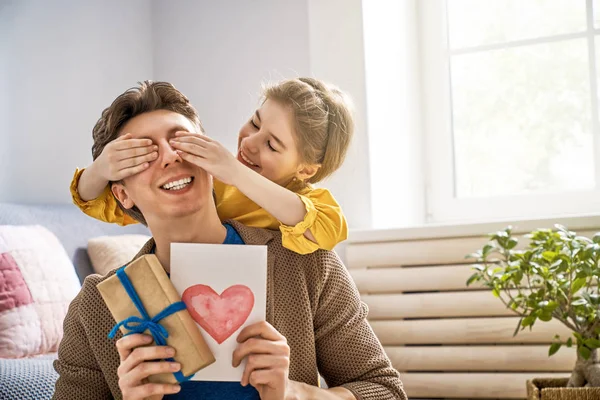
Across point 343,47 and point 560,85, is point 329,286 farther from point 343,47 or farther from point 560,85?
point 560,85

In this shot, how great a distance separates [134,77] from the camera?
10.5 feet

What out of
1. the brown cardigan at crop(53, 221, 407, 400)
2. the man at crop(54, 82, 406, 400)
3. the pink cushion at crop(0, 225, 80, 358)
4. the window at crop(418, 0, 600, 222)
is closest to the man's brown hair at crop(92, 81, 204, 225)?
the man at crop(54, 82, 406, 400)

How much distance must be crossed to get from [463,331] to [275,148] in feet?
4.15

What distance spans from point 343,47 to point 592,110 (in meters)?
0.97

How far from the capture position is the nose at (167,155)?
49.5 inches

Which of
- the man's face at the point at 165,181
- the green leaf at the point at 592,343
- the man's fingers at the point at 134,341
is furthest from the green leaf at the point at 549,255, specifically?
the man's fingers at the point at 134,341

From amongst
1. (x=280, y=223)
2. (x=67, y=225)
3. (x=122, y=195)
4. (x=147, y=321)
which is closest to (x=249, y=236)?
(x=280, y=223)

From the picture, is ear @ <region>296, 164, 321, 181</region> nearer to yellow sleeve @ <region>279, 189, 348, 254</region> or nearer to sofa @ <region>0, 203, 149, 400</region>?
yellow sleeve @ <region>279, 189, 348, 254</region>

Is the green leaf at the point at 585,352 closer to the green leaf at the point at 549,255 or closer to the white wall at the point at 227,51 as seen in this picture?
the green leaf at the point at 549,255

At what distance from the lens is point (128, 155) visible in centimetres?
124

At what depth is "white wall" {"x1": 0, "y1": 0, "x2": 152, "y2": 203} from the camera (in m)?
2.59

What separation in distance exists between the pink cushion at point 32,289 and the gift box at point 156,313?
39.7 inches

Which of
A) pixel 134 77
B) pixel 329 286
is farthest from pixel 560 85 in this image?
pixel 329 286

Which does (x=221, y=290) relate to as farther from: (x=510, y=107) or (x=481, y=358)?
(x=510, y=107)
